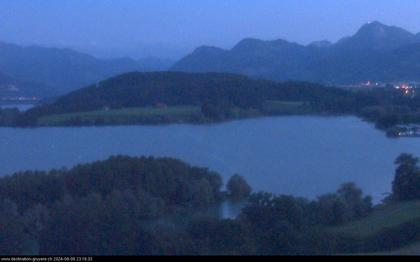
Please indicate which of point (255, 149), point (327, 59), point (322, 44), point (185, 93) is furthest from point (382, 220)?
point (322, 44)

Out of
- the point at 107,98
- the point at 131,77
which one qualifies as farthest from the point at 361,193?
the point at 131,77

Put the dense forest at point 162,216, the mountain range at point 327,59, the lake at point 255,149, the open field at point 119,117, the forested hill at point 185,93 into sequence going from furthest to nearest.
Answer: the mountain range at point 327,59 → the forested hill at point 185,93 → the open field at point 119,117 → the lake at point 255,149 → the dense forest at point 162,216

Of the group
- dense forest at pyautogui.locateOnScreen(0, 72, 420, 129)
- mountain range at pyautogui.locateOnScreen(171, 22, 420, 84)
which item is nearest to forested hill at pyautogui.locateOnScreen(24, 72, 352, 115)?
dense forest at pyautogui.locateOnScreen(0, 72, 420, 129)

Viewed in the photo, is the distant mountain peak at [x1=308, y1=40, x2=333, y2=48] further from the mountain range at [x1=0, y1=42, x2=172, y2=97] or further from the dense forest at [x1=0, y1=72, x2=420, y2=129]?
the dense forest at [x1=0, y1=72, x2=420, y2=129]

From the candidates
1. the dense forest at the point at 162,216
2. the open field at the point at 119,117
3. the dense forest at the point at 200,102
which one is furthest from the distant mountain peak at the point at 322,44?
the dense forest at the point at 162,216

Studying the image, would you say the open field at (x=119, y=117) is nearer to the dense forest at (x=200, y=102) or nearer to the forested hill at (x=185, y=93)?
the dense forest at (x=200, y=102)
